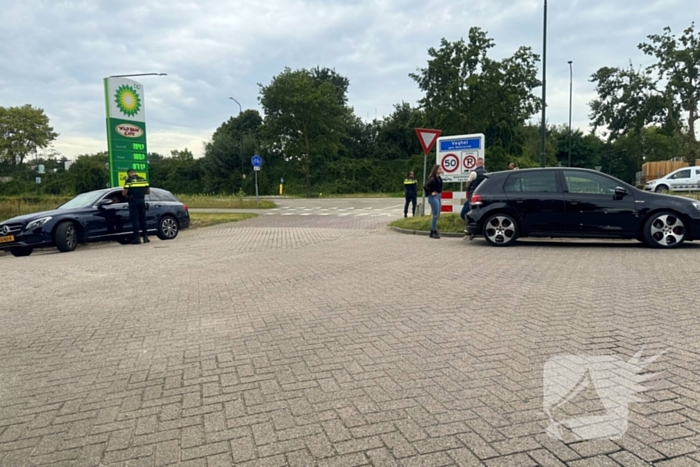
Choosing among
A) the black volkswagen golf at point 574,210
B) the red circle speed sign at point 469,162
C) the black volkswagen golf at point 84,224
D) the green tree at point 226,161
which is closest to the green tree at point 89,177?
the green tree at point 226,161

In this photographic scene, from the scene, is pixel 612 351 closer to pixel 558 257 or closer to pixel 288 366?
pixel 288 366

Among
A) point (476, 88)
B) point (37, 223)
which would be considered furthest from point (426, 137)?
point (476, 88)

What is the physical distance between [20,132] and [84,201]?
64.4 m

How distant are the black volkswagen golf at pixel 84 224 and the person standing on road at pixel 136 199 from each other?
0.80ft

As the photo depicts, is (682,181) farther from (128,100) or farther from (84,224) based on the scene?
(84,224)

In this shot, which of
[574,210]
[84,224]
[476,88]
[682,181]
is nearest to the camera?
[574,210]

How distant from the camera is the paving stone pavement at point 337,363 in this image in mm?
2615

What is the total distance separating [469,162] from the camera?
1534 centimetres

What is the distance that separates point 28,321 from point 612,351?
561cm

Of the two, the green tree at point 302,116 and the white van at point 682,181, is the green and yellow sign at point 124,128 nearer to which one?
the green tree at point 302,116

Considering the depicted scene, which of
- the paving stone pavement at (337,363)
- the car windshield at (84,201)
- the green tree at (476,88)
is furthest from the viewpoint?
the green tree at (476,88)

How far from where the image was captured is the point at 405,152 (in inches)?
2090

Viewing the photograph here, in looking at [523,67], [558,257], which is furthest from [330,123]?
[558,257]

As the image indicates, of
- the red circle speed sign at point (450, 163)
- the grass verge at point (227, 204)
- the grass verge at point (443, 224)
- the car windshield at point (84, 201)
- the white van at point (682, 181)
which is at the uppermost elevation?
the red circle speed sign at point (450, 163)
